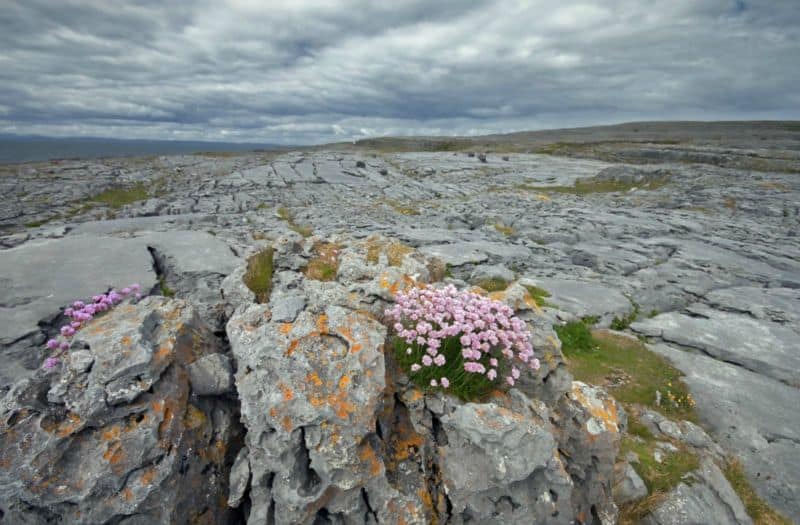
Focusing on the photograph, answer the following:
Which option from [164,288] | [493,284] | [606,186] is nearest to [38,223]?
[164,288]

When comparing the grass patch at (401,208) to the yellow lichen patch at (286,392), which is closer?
the yellow lichen patch at (286,392)

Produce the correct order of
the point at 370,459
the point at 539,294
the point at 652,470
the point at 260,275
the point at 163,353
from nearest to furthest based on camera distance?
the point at 370,459
the point at 163,353
the point at 652,470
the point at 260,275
the point at 539,294

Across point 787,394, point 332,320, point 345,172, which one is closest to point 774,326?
point 787,394

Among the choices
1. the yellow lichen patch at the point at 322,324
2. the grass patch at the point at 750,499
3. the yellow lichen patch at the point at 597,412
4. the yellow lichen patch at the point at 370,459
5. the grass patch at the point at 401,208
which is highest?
the yellow lichen patch at the point at 322,324

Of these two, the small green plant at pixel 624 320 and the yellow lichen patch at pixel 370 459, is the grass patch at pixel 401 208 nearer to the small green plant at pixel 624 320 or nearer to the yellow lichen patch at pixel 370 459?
the small green plant at pixel 624 320

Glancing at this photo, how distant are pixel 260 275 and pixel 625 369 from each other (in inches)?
479

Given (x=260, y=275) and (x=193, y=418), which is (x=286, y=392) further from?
(x=260, y=275)

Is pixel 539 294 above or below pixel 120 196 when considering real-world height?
above

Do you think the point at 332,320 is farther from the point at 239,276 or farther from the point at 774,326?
the point at 774,326

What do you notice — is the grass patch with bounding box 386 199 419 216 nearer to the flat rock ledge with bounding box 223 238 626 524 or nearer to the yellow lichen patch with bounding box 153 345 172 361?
the flat rock ledge with bounding box 223 238 626 524

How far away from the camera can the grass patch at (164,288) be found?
46.3ft

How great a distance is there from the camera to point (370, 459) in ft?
19.2

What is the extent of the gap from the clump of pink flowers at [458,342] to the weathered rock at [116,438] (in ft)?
11.0

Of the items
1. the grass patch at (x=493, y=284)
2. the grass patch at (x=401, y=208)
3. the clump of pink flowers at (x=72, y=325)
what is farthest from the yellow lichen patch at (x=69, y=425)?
the grass patch at (x=401, y=208)
